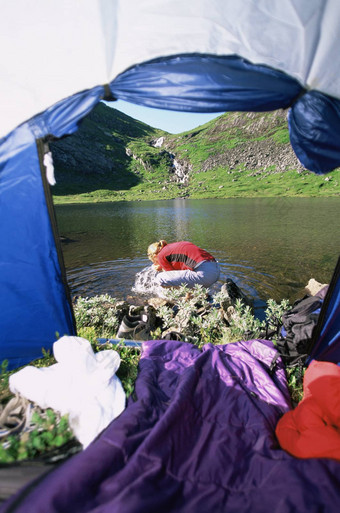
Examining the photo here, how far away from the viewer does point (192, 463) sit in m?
2.23

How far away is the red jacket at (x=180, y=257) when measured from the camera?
6.86 meters

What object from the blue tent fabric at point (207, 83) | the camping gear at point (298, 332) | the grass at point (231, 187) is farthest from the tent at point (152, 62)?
the grass at point (231, 187)

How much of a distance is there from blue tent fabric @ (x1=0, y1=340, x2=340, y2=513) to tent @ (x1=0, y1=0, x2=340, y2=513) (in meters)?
0.01

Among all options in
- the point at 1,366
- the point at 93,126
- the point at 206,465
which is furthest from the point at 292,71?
the point at 93,126

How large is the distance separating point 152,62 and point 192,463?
3.67 meters

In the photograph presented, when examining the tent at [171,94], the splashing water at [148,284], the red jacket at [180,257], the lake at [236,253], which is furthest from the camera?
the lake at [236,253]

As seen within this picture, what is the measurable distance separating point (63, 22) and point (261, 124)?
133 m

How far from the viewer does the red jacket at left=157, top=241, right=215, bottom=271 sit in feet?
22.5

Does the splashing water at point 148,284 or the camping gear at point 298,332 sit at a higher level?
the camping gear at point 298,332

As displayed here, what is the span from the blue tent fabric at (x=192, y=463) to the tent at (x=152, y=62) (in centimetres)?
279

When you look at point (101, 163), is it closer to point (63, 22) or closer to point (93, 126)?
point (93, 126)

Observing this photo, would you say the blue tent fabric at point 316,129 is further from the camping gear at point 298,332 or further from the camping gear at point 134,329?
the camping gear at point 134,329

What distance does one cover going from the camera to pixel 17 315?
3545mm

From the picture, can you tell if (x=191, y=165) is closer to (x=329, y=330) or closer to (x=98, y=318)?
(x=98, y=318)
